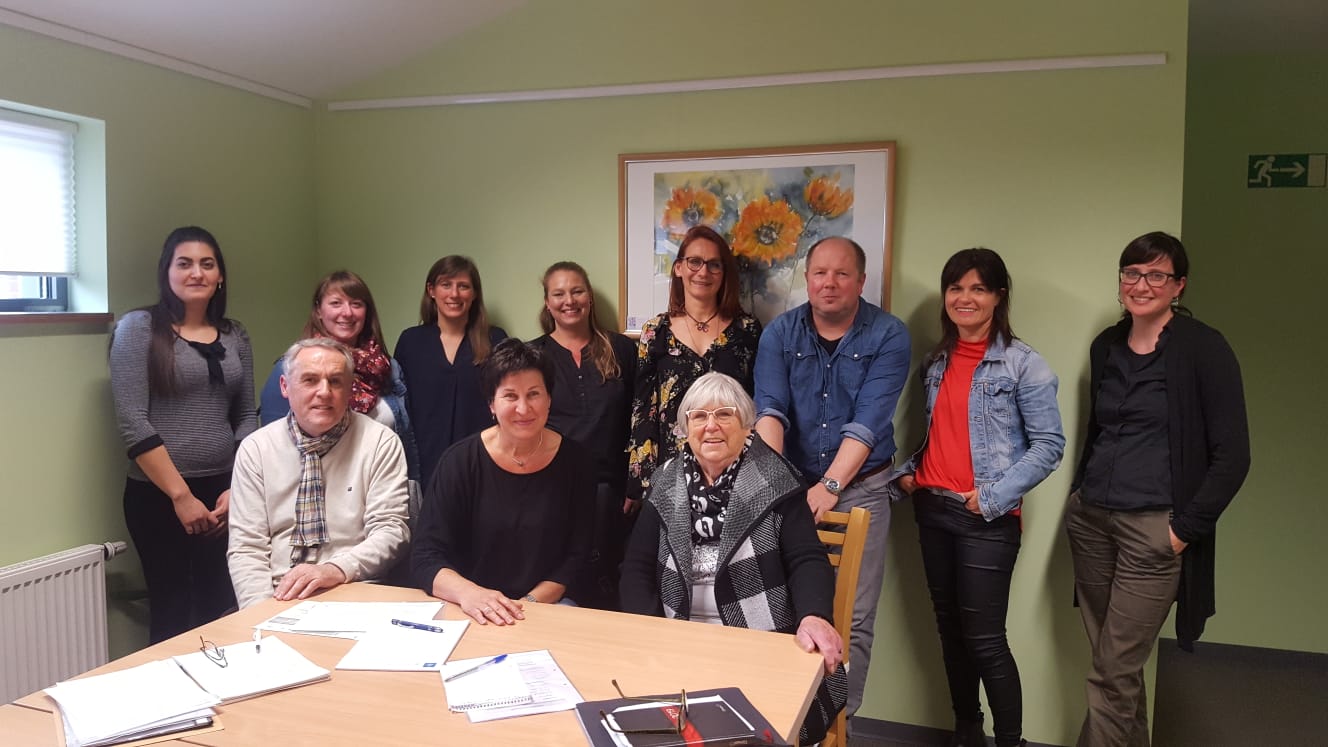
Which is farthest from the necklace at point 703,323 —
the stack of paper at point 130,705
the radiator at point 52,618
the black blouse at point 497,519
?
the radiator at point 52,618

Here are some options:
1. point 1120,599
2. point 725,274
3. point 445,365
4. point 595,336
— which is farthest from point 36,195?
point 1120,599

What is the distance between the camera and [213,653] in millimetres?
1764

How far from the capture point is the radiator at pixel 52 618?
8.59 ft

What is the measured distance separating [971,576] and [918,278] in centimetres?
104

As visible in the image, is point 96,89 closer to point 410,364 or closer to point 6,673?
point 410,364

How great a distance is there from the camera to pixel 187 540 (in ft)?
9.71

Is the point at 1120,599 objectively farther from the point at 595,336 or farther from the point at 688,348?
the point at 595,336

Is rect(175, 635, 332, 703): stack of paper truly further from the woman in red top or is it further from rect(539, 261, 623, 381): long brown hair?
the woman in red top

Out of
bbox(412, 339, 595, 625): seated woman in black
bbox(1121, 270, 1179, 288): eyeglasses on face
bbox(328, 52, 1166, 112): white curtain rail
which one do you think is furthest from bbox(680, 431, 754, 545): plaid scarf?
bbox(328, 52, 1166, 112): white curtain rail

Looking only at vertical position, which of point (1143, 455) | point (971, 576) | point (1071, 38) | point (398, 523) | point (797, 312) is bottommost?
point (971, 576)

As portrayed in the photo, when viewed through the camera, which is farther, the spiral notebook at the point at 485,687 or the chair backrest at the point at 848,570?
the chair backrest at the point at 848,570

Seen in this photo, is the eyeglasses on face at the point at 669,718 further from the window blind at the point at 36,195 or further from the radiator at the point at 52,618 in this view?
the window blind at the point at 36,195

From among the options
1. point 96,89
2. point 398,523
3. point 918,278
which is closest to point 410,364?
point 398,523

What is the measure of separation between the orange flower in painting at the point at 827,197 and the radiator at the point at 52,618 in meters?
2.67
